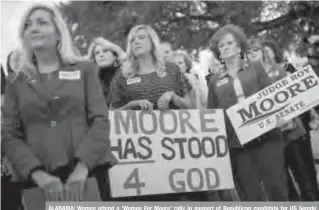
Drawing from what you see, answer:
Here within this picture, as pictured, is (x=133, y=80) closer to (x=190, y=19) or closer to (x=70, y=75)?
(x=70, y=75)

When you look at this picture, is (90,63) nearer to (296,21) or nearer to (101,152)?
(101,152)

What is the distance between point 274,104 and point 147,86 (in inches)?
18.1

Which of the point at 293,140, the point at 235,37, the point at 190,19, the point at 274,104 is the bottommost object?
the point at 293,140

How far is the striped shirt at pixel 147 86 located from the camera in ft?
5.75

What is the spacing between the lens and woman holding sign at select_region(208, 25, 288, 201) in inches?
71.0

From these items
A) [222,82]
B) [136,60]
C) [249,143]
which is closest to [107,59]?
[136,60]

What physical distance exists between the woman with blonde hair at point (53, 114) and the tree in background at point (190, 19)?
1.89 meters

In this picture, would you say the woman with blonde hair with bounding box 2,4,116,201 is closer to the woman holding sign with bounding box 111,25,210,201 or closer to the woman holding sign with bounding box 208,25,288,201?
the woman holding sign with bounding box 111,25,210,201

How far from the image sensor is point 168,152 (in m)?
1.82

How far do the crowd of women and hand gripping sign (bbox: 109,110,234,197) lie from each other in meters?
0.03

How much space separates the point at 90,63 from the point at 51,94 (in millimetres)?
109

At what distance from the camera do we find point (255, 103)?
6.30 feet

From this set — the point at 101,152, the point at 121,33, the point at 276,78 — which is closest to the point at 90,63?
the point at 101,152

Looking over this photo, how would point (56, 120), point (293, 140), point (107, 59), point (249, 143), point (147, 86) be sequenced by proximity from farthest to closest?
point (293, 140)
point (107, 59)
point (249, 143)
point (147, 86)
point (56, 120)
